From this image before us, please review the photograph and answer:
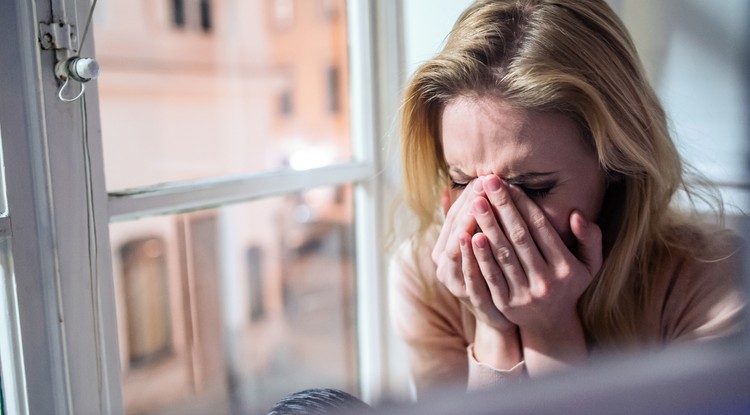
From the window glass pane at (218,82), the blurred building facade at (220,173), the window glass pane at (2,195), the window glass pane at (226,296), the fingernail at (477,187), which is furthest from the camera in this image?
the window glass pane at (218,82)

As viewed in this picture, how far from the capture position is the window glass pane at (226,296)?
9.08ft

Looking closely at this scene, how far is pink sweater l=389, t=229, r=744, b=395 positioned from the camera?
833 millimetres

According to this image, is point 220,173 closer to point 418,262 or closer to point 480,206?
point 418,262

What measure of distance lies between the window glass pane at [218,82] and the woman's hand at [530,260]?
7.78 feet

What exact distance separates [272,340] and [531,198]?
2.83m

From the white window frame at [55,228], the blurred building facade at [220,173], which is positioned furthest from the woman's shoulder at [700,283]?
the blurred building facade at [220,173]

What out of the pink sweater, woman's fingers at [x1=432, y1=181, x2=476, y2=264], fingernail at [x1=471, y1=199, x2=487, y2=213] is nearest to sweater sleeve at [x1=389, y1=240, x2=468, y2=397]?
the pink sweater

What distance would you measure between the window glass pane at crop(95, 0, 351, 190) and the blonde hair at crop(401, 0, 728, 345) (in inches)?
91.6

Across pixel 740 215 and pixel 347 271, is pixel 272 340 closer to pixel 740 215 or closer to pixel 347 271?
pixel 347 271

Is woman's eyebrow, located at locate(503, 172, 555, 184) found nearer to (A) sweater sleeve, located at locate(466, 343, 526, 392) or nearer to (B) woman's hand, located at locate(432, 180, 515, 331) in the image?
(B) woman's hand, located at locate(432, 180, 515, 331)

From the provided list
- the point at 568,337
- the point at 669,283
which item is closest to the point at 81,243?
the point at 568,337

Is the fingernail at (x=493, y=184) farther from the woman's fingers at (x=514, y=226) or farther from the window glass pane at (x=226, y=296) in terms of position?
the window glass pane at (x=226, y=296)

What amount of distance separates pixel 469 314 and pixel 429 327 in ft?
0.21

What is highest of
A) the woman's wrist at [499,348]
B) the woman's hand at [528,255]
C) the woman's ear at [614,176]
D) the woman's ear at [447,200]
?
the woman's ear at [614,176]
